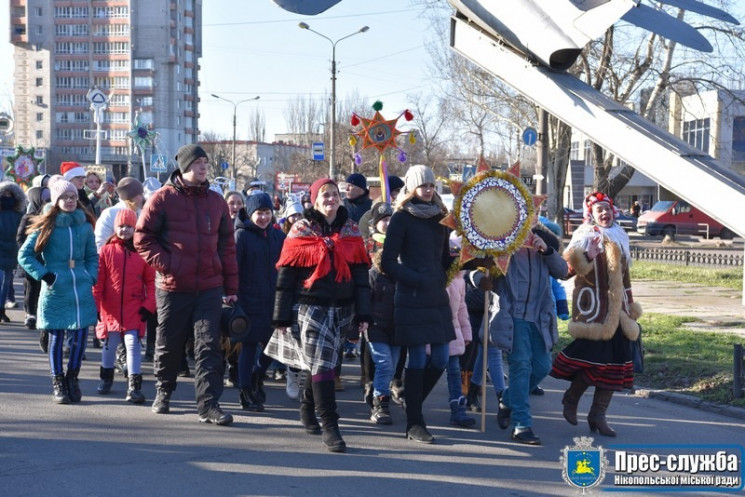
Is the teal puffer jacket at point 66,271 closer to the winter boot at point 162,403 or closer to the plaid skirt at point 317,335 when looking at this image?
the winter boot at point 162,403

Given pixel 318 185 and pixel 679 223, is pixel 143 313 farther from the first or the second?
pixel 679 223

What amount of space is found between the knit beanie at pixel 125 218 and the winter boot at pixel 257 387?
185 cm

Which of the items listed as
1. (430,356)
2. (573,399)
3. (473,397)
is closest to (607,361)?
(573,399)

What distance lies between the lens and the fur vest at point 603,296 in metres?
7.55

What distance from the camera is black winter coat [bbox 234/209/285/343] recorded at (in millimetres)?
8547

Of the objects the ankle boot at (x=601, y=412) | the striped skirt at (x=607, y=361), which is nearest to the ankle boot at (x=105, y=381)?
the striped skirt at (x=607, y=361)

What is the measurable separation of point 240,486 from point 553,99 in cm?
460

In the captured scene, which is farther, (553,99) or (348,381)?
(348,381)

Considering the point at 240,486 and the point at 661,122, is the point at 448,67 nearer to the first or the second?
the point at 661,122

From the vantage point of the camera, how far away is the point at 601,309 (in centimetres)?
759

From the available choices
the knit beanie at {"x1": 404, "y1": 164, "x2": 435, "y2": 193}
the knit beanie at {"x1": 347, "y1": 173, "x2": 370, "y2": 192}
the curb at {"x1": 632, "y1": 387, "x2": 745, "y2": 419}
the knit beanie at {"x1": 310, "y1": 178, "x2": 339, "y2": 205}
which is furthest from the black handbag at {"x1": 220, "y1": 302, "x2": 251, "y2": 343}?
the curb at {"x1": 632, "y1": 387, "x2": 745, "y2": 419}

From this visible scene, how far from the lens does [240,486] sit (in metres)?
5.93

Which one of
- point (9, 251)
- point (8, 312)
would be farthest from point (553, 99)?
point (8, 312)

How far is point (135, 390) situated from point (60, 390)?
2.13ft
